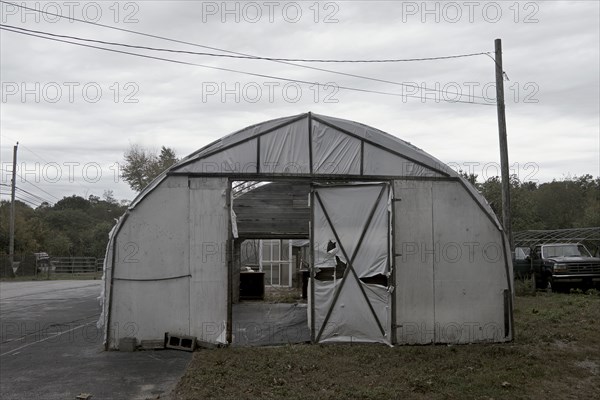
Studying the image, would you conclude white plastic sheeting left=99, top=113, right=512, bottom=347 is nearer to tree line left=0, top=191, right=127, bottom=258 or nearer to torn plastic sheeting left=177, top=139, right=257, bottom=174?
torn plastic sheeting left=177, top=139, right=257, bottom=174

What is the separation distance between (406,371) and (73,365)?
5.23 metres

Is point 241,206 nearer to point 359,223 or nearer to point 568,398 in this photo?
point 359,223

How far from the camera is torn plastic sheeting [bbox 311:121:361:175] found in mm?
10047

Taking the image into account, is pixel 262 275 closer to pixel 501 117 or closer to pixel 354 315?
pixel 501 117

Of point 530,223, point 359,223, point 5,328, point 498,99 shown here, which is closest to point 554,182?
point 530,223

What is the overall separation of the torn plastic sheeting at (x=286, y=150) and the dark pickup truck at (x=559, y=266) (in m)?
11.8

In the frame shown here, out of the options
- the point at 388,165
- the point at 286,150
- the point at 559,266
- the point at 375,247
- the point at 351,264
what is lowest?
the point at 559,266

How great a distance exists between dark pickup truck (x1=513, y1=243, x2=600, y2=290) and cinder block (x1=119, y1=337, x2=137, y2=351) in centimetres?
1405

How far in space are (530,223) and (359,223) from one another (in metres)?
28.8

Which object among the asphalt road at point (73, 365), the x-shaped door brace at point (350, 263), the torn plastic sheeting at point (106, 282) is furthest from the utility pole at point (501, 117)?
the torn plastic sheeting at point (106, 282)

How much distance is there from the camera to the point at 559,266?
17.6 m

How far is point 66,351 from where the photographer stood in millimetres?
9562

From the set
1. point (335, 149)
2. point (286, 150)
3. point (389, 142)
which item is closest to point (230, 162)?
point (286, 150)

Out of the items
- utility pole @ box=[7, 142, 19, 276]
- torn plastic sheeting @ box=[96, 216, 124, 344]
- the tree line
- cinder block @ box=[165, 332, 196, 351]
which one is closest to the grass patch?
cinder block @ box=[165, 332, 196, 351]
